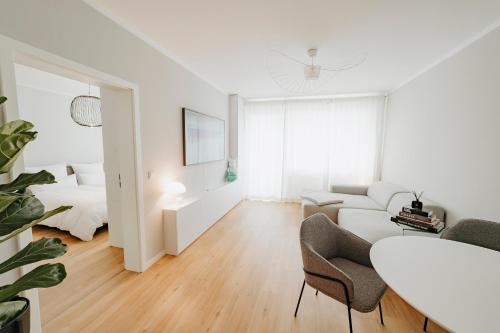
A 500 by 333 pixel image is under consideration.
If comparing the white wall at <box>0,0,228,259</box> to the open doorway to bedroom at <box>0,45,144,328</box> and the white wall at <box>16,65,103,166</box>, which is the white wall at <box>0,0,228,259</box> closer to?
the open doorway to bedroom at <box>0,45,144,328</box>

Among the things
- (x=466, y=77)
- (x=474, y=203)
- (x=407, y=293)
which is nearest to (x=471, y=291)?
(x=407, y=293)

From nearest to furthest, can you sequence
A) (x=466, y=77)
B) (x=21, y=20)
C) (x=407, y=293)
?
(x=407, y=293) < (x=21, y=20) < (x=466, y=77)

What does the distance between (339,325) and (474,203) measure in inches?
70.0

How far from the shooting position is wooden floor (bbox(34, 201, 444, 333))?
1.60 metres

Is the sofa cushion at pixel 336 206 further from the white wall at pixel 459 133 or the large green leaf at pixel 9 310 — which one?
the large green leaf at pixel 9 310

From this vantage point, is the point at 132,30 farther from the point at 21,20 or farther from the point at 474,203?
the point at 474,203

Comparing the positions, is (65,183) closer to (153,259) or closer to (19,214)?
(153,259)

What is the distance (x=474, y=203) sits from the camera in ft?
6.63

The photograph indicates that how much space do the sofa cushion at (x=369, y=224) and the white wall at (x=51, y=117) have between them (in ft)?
16.6

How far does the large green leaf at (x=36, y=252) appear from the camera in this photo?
0.80 metres

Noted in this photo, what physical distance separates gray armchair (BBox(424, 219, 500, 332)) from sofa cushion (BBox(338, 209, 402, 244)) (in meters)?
0.69

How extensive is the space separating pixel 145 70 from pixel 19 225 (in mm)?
1876

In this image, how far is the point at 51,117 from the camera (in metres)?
4.21

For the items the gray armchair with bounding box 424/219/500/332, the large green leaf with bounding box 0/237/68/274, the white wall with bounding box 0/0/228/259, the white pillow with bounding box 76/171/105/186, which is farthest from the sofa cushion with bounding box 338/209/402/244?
the white pillow with bounding box 76/171/105/186
